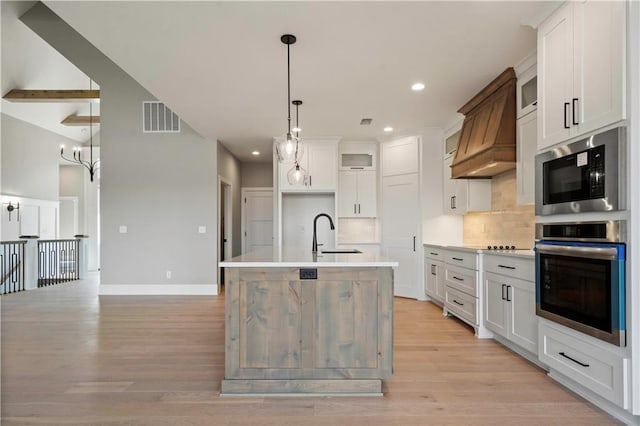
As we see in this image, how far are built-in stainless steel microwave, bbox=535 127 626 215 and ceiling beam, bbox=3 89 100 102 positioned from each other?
7.19 m

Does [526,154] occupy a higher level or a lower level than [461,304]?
higher

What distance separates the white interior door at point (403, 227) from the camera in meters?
5.73

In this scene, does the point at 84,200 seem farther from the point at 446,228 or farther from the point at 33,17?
the point at 446,228

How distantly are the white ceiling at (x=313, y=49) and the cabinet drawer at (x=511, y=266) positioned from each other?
1.77 meters

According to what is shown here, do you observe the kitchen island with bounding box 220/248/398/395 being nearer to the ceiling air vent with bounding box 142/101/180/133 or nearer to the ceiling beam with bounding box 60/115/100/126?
the ceiling air vent with bounding box 142/101/180/133

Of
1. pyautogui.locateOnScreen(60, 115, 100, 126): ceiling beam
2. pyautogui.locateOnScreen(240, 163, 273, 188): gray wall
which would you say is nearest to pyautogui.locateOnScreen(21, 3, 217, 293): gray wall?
pyautogui.locateOnScreen(240, 163, 273, 188): gray wall

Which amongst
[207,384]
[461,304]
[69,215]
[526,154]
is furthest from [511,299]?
[69,215]

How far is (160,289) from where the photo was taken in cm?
624

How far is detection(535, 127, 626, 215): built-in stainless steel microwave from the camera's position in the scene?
203 cm

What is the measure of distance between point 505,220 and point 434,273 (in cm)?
122

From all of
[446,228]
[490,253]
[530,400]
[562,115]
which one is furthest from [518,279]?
[446,228]

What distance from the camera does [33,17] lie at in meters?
6.16

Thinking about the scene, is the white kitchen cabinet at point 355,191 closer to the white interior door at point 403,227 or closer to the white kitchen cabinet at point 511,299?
the white interior door at point 403,227

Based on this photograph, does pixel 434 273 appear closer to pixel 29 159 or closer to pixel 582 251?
pixel 582 251
